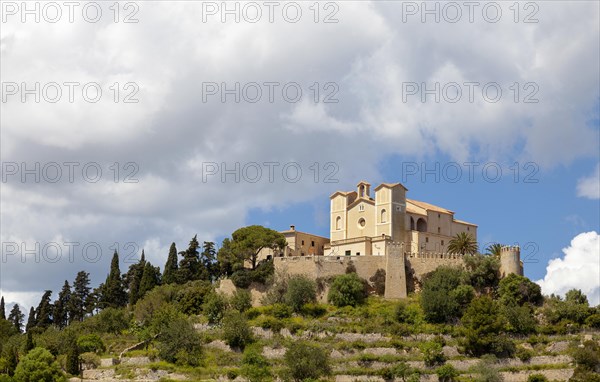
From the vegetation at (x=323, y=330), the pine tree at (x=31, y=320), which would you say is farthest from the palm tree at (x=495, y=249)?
the pine tree at (x=31, y=320)

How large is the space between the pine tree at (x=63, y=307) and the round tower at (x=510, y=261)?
38768mm

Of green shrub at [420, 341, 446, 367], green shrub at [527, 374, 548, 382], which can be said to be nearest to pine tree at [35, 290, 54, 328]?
green shrub at [420, 341, 446, 367]

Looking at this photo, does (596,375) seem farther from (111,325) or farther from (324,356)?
(111,325)

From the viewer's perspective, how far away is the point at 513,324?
6166 cm

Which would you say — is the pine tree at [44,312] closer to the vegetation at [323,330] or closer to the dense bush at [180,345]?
the vegetation at [323,330]

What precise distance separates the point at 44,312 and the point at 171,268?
13.0 meters

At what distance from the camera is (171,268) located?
3177 inches

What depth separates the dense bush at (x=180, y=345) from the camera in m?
60.1

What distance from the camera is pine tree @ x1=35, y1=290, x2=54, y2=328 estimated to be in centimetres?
8419

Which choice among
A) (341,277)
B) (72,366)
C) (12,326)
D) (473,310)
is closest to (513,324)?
(473,310)

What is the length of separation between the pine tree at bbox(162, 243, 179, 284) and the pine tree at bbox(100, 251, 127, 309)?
17.9ft

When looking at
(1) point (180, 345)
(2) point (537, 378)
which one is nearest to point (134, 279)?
(1) point (180, 345)

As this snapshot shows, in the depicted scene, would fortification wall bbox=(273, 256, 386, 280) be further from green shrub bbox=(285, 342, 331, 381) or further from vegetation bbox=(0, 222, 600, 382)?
green shrub bbox=(285, 342, 331, 381)

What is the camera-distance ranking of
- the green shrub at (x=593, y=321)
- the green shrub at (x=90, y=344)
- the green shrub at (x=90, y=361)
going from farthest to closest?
the green shrub at (x=90, y=344) < the green shrub at (x=593, y=321) < the green shrub at (x=90, y=361)
